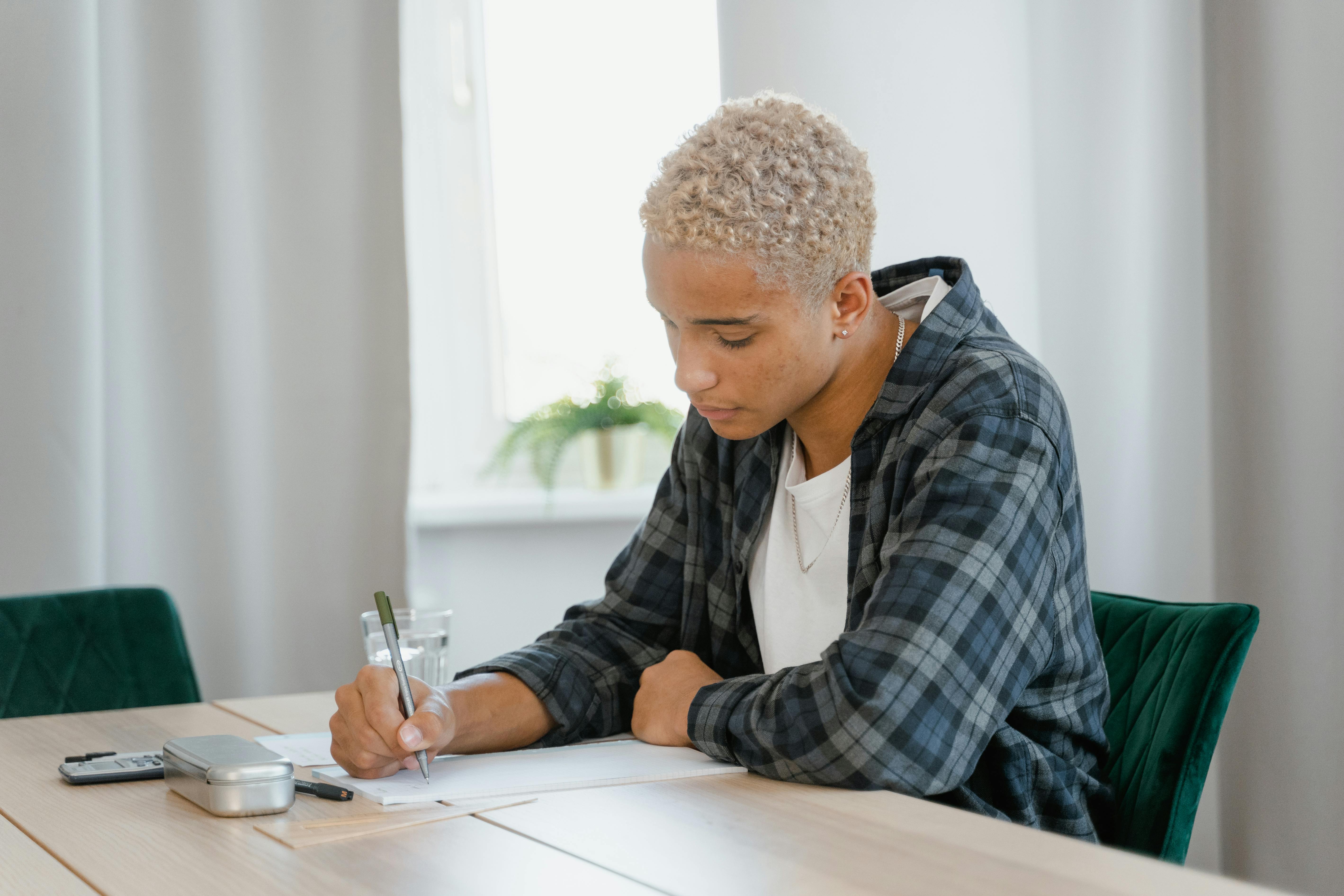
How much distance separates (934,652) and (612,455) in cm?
194

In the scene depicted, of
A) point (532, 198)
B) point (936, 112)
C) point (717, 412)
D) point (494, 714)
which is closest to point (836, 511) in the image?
point (717, 412)

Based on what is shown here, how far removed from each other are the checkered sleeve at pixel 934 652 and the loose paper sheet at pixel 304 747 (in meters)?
0.35

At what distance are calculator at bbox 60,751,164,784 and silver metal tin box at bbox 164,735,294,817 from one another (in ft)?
0.30

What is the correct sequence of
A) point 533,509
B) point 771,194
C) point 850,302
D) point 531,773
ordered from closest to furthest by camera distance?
1. point 531,773
2. point 771,194
3. point 850,302
4. point 533,509

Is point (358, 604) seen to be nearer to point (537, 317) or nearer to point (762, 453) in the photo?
point (537, 317)

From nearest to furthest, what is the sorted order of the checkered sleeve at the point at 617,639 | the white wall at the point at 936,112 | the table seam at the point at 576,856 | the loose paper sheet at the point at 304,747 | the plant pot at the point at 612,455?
the table seam at the point at 576,856 → the loose paper sheet at the point at 304,747 → the checkered sleeve at the point at 617,639 → the white wall at the point at 936,112 → the plant pot at the point at 612,455

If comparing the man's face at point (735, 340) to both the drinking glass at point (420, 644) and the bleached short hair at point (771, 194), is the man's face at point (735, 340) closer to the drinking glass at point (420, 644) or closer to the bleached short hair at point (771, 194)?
the bleached short hair at point (771, 194)

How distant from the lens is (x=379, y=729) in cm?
98

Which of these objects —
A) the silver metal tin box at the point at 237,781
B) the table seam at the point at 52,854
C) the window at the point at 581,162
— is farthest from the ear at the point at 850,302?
the window at the point at 581,162

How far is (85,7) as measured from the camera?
2.29m

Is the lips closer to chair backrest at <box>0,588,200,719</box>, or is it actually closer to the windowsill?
chair backrest at <box>0,588,200,719</box>

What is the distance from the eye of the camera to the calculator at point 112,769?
100cm

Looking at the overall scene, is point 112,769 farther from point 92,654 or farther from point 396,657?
point 92,654

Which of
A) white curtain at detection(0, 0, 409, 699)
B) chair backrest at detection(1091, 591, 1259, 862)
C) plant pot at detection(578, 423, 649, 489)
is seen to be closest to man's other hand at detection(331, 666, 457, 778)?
chair backrest at detection(1091, 591, 1259, 862)
